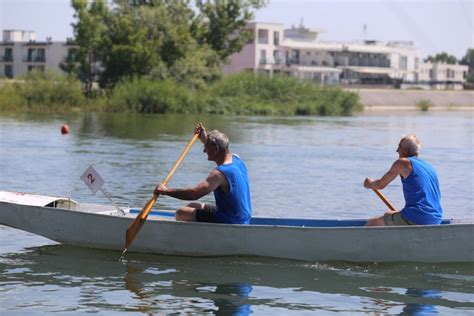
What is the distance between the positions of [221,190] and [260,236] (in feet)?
2.77

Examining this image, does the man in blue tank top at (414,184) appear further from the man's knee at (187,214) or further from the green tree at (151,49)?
the green tree at (151,49)

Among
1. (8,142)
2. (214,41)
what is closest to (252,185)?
(8,142)

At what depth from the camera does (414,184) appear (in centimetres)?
1430

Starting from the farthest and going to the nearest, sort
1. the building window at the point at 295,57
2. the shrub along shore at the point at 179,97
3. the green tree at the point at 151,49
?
the building window at the point at 295,57, the green tree at the point at 151,49, the shrub along shore at the point at 179,97

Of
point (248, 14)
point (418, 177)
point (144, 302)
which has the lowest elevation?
point (144, 302)

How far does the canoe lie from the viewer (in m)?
14.3

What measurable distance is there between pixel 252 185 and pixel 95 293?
13221mm

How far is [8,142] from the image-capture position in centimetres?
3856

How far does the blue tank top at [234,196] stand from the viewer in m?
14.4

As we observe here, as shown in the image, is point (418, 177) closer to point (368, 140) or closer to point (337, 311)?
point (337, 311)

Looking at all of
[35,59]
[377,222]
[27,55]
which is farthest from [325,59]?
[377,222]

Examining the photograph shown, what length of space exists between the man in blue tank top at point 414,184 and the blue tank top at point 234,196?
6.03 feet

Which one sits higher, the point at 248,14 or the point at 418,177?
the point at 248,14

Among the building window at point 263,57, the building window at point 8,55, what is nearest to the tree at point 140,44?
the building window at point 8,55
